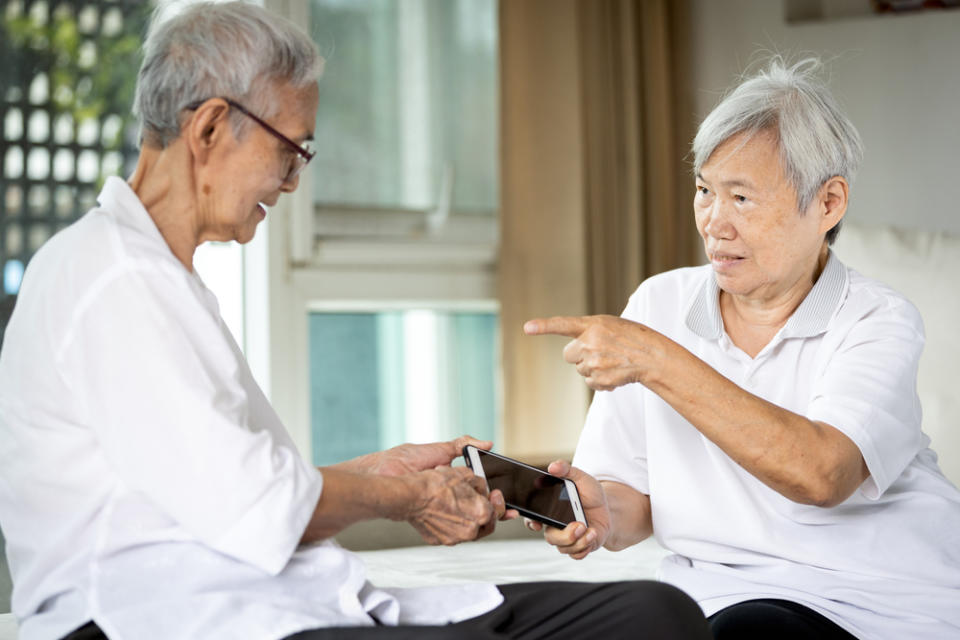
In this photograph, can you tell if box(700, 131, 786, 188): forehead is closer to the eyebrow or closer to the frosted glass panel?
the eyebrow

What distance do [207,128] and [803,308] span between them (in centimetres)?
96

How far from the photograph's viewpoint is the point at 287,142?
129cm

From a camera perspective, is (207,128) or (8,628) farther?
(8,628)

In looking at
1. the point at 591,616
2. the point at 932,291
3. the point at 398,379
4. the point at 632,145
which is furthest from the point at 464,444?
the point at 632,145

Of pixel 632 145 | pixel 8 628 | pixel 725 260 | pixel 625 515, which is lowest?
pixel 8 628

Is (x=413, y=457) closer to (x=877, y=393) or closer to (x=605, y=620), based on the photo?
(x=605, y=620)

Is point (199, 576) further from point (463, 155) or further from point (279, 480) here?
point (463, 155)

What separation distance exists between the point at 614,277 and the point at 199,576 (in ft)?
8.29

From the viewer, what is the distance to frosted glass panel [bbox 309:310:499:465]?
3.30 meters

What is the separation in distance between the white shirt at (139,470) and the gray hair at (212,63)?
0.16 meters

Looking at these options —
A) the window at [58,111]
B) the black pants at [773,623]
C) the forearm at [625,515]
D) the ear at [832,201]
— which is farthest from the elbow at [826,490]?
the window at [58,111]

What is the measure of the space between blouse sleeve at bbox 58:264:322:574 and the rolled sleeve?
2.53 feet

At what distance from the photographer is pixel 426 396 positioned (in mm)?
3463

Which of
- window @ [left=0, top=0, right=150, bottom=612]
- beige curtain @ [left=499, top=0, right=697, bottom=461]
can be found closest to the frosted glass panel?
beige curtain @ [left=499, top=0, right=697, bottom=461]
